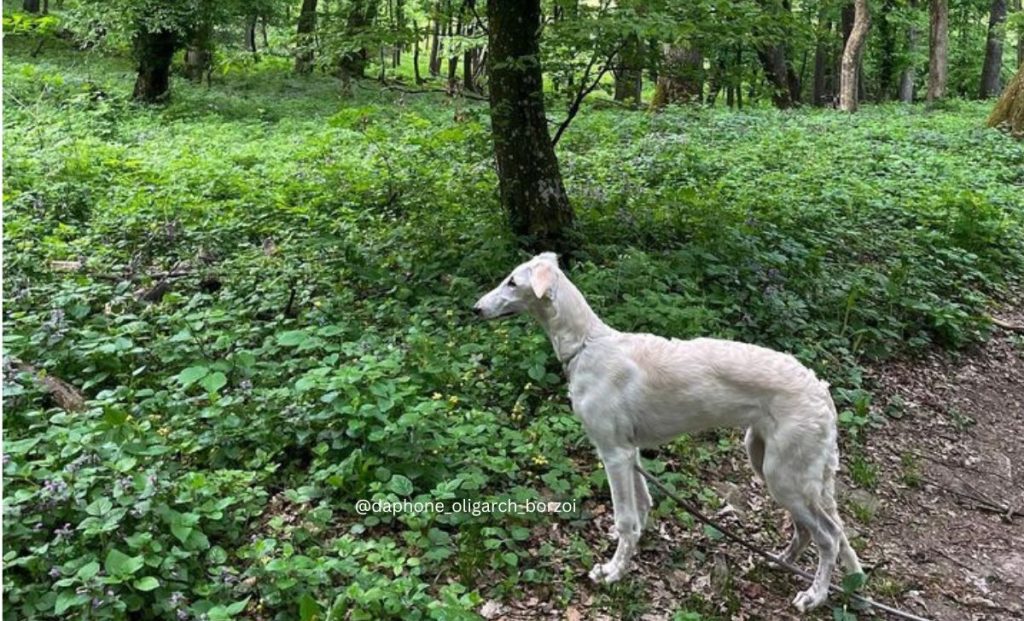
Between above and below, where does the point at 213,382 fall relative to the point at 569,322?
below

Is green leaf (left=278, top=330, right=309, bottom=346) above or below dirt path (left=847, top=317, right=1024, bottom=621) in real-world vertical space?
above

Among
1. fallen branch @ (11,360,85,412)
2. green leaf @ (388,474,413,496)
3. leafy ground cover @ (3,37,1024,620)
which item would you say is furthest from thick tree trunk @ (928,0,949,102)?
fallen branch @ (11,360,85,412)

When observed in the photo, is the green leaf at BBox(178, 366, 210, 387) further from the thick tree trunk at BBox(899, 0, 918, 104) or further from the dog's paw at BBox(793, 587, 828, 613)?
the thick tree trunk at BBox(899, 0, 918, 104)

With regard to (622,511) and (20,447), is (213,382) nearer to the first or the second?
(20,447)

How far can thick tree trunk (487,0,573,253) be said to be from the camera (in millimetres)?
7594

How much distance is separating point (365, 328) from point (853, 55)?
2034 centimetres

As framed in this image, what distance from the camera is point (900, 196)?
38.3 ft

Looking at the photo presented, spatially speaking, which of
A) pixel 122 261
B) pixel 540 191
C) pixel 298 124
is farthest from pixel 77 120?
pixel 540 191

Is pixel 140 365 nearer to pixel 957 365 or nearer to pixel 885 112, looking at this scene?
pixel 957 365

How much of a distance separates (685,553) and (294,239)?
5.54 metres

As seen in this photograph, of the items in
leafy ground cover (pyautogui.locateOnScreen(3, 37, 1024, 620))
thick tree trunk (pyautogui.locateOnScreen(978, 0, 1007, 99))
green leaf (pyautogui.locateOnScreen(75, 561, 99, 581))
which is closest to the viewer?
green leaf (pyautogui.locateOnScreen(75, 561, 99, 581))

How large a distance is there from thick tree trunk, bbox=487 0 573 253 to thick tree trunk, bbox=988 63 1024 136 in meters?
14.1

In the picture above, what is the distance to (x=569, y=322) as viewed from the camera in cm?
441

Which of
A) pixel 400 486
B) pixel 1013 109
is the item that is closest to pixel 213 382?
pixel 400 486
